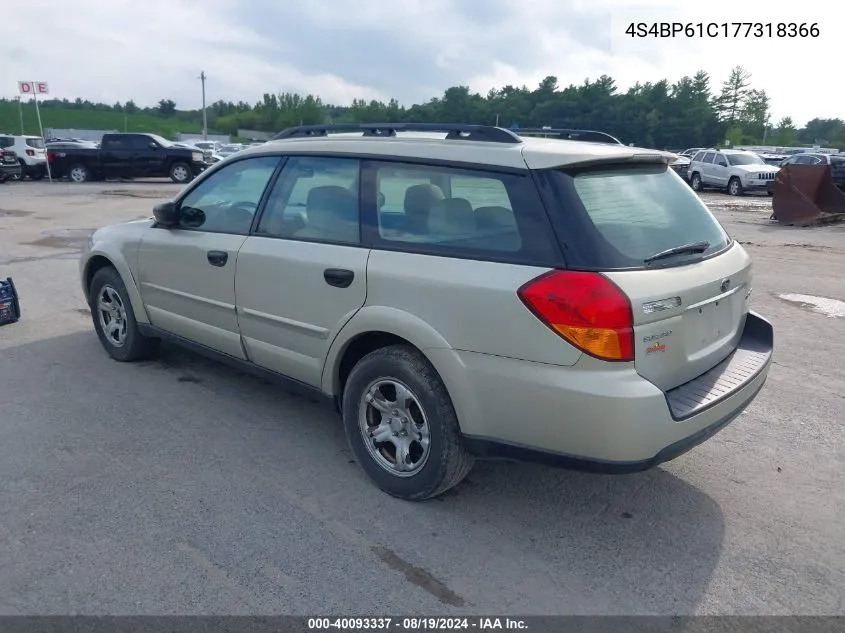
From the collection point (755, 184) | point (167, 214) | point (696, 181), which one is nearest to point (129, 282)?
point (167, 214)

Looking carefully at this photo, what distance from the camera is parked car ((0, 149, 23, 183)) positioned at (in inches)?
976

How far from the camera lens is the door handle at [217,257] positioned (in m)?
4.08

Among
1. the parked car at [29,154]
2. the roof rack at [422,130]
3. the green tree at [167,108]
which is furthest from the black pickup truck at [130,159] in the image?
the green tree at [167,108]

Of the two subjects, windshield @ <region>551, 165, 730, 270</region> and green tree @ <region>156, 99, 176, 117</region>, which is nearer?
windshield @ <region>551, 165, 730, 270</region>

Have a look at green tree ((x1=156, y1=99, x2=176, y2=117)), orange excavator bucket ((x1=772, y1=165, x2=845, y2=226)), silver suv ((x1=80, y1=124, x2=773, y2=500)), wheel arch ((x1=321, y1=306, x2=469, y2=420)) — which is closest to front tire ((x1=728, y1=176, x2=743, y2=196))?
orange excavator bucket ((x1=772, y1=165, x2=845, y2=226))

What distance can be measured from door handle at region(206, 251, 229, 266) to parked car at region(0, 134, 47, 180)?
26268 mm

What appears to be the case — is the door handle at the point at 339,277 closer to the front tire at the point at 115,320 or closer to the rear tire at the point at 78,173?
the front tire at the point at 115,320

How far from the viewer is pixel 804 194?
16.1 metres

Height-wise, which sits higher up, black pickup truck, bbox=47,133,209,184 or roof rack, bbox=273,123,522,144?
roof rack, bbox=273,123,522,144

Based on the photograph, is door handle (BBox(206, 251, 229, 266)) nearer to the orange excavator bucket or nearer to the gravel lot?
→ the gravel lot

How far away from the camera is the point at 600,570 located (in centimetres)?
279

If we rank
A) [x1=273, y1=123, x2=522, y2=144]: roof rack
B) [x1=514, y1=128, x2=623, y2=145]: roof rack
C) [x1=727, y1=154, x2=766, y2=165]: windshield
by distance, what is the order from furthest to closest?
[x1=727, y1=154, x2=766, y2=165]: windshield, [x1=514, y1=128, x2=623, y2=145]: roof rack, [x1=273, y1=123, x2=522, y2=144]: roof rack

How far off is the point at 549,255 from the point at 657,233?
66cm

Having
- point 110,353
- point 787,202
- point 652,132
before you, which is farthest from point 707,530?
point 652,132
